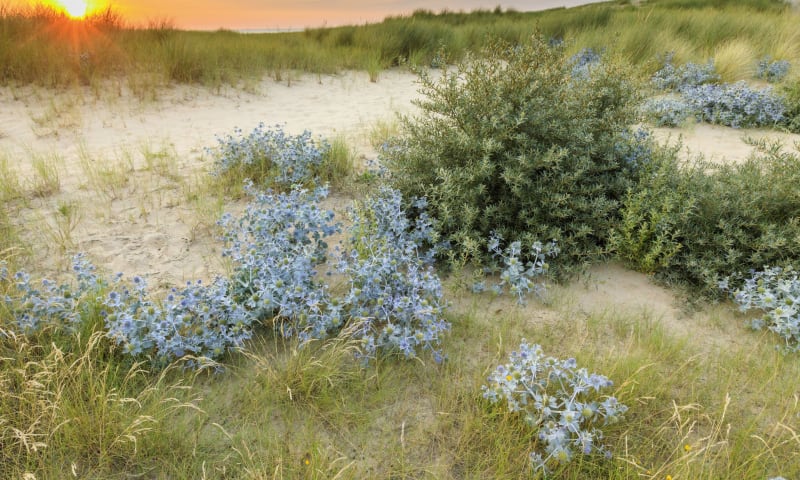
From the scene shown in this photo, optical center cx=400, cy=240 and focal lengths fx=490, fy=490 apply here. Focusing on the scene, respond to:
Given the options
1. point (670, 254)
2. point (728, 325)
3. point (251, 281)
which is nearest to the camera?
point (251, 281)

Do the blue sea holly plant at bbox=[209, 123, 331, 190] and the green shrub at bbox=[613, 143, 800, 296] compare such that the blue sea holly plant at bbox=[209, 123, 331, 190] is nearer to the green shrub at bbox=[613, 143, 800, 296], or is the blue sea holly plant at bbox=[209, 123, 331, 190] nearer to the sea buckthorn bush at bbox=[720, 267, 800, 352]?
the green shrub at bbox=[613, 143, 800, 296]

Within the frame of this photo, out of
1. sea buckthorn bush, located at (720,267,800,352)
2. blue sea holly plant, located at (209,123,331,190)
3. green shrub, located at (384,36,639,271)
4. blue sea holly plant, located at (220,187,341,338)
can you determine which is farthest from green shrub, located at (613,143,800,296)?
blue sea holly plant, located at (209,123,331,190)

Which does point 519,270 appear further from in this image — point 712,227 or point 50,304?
point 50,304

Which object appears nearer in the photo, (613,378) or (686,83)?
(613,378)

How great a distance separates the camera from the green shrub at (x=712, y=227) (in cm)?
346

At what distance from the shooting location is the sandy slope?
3.63 metres

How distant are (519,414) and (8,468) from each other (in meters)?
2.26

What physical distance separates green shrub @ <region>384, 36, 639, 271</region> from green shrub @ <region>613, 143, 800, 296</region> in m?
0.25

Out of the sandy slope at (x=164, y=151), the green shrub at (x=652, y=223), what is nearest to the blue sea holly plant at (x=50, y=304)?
the sandy slope at (x=164, y=151)

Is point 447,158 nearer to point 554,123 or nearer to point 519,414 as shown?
point 554,123

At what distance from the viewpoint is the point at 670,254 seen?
3488 millimetres

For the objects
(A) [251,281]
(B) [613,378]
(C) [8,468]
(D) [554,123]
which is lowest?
(C) [8,468]

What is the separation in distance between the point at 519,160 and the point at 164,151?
420cm

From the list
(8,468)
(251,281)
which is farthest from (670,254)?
(8,468)
